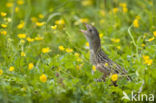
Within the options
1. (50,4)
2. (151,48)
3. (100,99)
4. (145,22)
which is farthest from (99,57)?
(50,4)

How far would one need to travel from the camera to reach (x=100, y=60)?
420cm

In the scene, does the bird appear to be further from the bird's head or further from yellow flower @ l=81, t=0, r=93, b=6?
yellow flower @ l=81, t=0, r=93, b=6

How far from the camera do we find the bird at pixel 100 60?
12.7 ft

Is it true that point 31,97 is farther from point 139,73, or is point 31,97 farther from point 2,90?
point 139,73

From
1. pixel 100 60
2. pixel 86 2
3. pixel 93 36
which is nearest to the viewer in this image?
pixel 100 60

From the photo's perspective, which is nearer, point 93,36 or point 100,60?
point 100,60

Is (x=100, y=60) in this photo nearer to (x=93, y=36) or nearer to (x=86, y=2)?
(x=93, y=36)

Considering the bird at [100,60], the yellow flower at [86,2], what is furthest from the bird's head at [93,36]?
the yellow flower at [86,2]

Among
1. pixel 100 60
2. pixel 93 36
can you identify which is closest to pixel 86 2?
pixel 93 36

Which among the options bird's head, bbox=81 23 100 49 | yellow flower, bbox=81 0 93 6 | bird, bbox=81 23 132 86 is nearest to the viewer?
bird, bbox=81 23 132 86

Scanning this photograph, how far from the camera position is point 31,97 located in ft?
10.7

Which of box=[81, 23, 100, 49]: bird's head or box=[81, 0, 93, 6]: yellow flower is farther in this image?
box=[81, 0, 93, 6]: yellow flower

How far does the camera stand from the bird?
3.88 m

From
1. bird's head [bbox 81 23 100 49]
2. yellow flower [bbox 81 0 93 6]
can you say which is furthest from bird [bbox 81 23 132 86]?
yellow flower [bbox 81 0 93 6]
